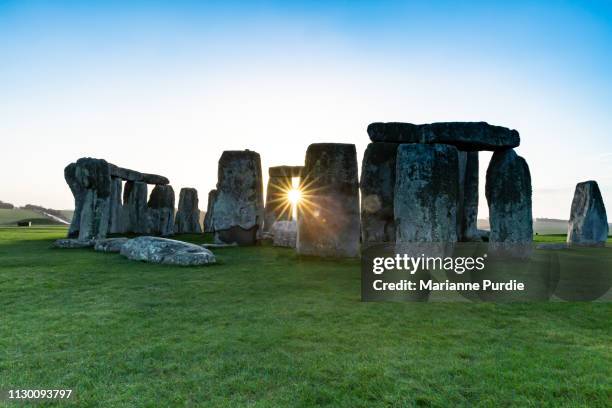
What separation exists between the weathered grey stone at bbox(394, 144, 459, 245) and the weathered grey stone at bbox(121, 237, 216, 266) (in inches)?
137

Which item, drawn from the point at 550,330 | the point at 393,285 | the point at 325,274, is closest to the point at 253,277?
the point at 325,274

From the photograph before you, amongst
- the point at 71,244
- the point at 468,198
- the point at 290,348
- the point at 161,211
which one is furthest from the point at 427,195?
the point at 161,211

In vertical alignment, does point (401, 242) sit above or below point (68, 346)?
above

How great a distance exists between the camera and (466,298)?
16.3 feet

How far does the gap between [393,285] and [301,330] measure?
88.9 inches

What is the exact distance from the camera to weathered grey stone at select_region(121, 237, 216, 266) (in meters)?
7.29

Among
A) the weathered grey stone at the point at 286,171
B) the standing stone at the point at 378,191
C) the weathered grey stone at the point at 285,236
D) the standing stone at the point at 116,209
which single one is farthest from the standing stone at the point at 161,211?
the standing stone at the point at 378,191

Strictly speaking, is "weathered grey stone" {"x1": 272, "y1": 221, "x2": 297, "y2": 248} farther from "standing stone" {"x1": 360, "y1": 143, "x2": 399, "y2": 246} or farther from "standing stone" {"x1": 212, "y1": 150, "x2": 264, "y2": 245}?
"standing stone" {"x1": 360, "y1": 143, "x2": 399, "y2": 246}

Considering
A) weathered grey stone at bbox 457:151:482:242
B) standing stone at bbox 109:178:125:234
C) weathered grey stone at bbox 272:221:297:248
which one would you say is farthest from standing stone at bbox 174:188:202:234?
weathered grey stone at bbox 457:151:482:242

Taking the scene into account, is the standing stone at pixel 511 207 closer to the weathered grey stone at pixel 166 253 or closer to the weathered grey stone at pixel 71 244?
the weathered grey stone at pixel 166 253

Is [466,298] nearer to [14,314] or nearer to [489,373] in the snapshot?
[489,373]

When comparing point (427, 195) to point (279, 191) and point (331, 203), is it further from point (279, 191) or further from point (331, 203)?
point (279, 191)

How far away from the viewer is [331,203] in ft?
29.0

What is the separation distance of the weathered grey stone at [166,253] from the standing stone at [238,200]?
396 cm
